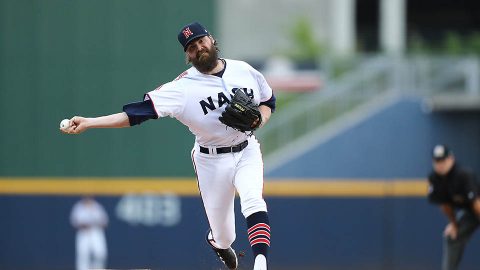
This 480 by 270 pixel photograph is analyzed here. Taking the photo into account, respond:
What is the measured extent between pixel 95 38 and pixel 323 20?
6.75 metres

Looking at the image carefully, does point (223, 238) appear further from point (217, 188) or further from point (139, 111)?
point (139, 111)

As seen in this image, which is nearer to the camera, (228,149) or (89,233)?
(228,149)

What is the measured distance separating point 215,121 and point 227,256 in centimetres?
137

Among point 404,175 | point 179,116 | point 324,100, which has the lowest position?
point 404,175

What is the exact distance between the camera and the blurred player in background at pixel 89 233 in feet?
46.2

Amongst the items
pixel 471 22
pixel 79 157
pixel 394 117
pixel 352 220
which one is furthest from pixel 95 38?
pixel 471 22

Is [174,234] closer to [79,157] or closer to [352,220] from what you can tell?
[352,220]

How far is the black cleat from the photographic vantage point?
7.39 m

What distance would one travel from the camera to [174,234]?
14086mm

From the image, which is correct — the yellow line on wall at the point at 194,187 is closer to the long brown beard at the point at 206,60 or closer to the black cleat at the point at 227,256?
the black cleat at the point at 227,256

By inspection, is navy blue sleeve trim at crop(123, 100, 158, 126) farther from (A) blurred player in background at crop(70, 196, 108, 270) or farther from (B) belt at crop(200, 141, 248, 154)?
(A) blurred player in background at crop(70, 196, 108, 270)

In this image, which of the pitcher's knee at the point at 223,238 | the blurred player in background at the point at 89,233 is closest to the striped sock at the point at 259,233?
the pitcher's knee at the point at 223,238

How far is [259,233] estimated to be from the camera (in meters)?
6.32

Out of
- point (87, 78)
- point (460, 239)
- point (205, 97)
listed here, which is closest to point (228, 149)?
point (205, 97)
